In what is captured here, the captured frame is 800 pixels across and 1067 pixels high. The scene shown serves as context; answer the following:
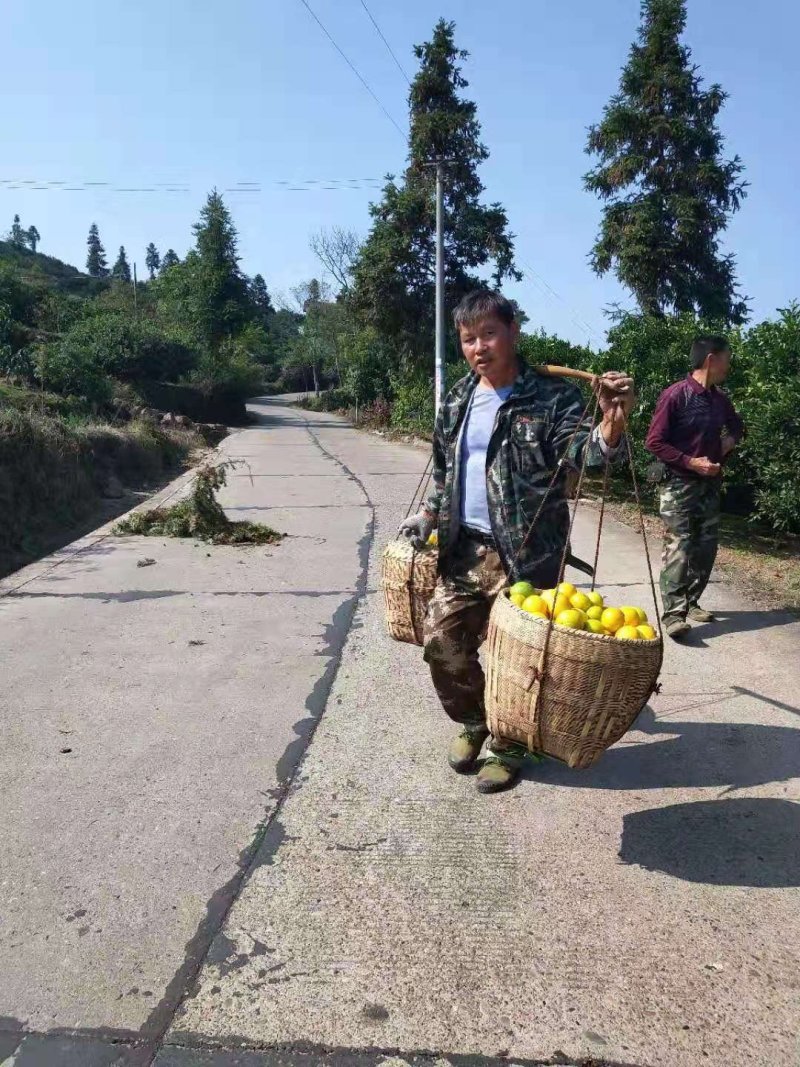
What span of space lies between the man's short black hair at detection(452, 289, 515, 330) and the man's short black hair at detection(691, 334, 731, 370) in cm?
275

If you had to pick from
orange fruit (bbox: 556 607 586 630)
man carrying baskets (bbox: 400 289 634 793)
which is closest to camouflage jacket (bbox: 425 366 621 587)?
man carrying baskets (bbox: 400 289 634 793)

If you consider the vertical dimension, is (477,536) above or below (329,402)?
above

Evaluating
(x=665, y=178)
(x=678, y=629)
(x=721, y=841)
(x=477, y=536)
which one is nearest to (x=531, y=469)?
(x=477, y=536)

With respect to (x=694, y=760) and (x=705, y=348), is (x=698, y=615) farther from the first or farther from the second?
(x=694, y=760)

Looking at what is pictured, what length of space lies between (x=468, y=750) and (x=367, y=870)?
0.84 m

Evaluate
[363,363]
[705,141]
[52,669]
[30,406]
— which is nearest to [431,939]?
[52,669]

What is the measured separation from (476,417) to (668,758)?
5.76 ft

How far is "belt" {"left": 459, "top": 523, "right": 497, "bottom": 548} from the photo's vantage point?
345cm

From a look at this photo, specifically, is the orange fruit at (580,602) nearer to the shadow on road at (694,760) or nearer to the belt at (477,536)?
the belt at (477,536)

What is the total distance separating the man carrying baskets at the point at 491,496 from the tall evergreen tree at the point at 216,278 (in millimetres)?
42674

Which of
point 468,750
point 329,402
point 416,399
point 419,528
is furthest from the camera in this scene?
point 329,402

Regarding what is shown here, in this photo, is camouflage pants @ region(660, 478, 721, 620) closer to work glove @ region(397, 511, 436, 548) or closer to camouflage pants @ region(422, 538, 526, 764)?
work glove @ region(397, 511, 436, 548)

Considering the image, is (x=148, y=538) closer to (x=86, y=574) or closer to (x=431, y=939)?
(x=86, y=574)

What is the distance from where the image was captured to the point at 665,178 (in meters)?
21.1
